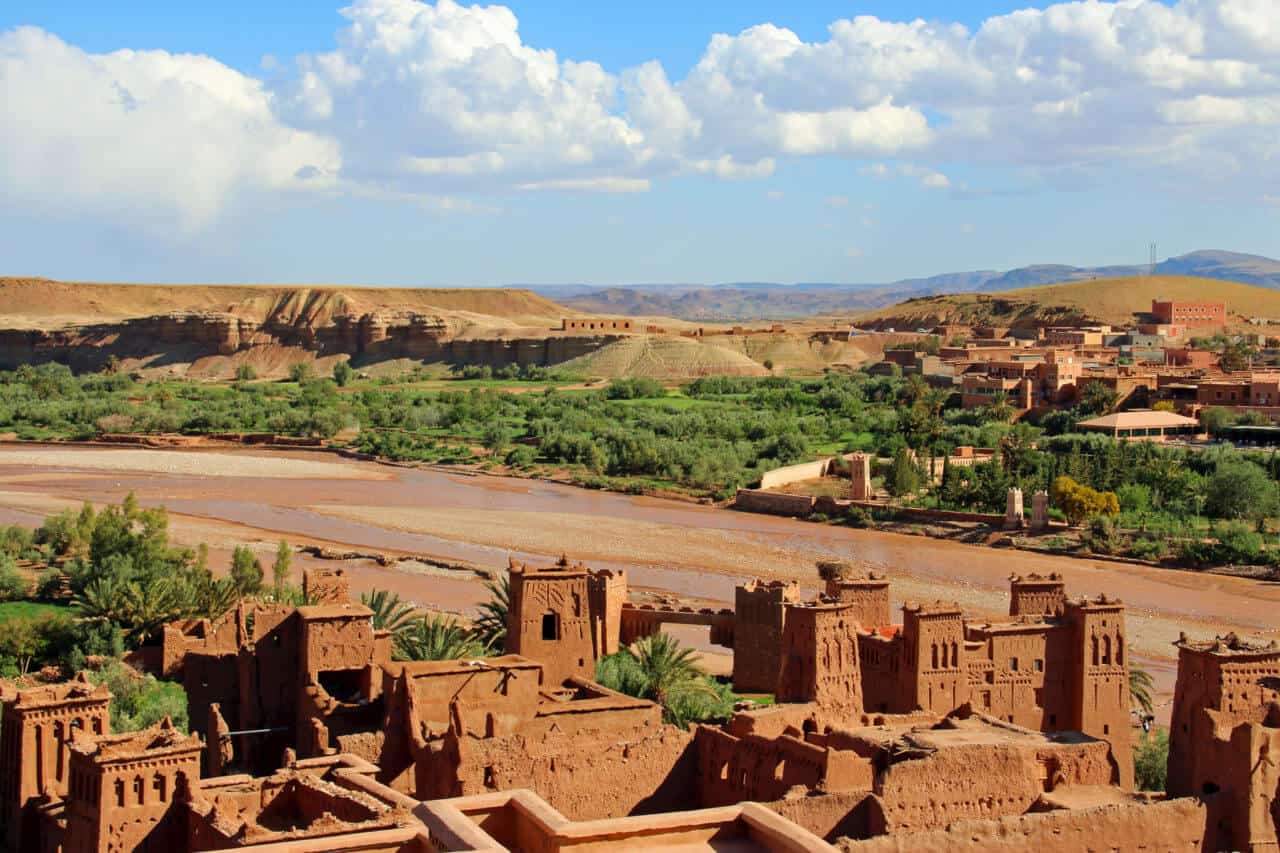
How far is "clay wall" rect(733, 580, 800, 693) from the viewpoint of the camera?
72.6ft

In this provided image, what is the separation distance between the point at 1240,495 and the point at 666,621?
880 inches

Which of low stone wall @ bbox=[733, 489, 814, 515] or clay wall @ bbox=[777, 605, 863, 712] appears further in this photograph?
low stone wall @ bbox=[733, 489, 814, 515]

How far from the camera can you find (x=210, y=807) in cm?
1284

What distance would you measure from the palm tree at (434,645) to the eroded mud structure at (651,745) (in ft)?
3.30

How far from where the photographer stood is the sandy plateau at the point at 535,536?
3447 centimetres

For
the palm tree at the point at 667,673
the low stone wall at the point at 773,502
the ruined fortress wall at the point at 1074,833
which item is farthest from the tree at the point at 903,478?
the ruined fortress wall at the point at 1074,833

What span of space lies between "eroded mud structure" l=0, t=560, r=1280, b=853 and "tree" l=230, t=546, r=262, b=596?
5.52 m

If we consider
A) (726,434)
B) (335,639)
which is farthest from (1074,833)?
(726,434)

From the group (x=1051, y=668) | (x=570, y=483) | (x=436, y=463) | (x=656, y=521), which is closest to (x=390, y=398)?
(x=436, y=463)

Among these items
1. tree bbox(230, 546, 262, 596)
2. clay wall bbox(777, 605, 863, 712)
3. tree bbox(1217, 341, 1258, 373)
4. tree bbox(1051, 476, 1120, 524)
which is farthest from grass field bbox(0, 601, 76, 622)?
tree bbox(1217, 341, 1258, 373)

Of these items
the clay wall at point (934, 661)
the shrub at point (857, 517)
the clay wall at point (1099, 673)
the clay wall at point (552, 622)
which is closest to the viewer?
the clay wall at point (934, 661)

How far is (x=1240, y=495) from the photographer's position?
1651 inches

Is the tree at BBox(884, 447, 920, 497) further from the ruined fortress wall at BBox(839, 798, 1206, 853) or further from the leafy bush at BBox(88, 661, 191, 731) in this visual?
the ruined fortress wall at BBox(839, 798, 1206, 853)

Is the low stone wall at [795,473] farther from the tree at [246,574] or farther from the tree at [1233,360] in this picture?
the tree at [1233,360]
